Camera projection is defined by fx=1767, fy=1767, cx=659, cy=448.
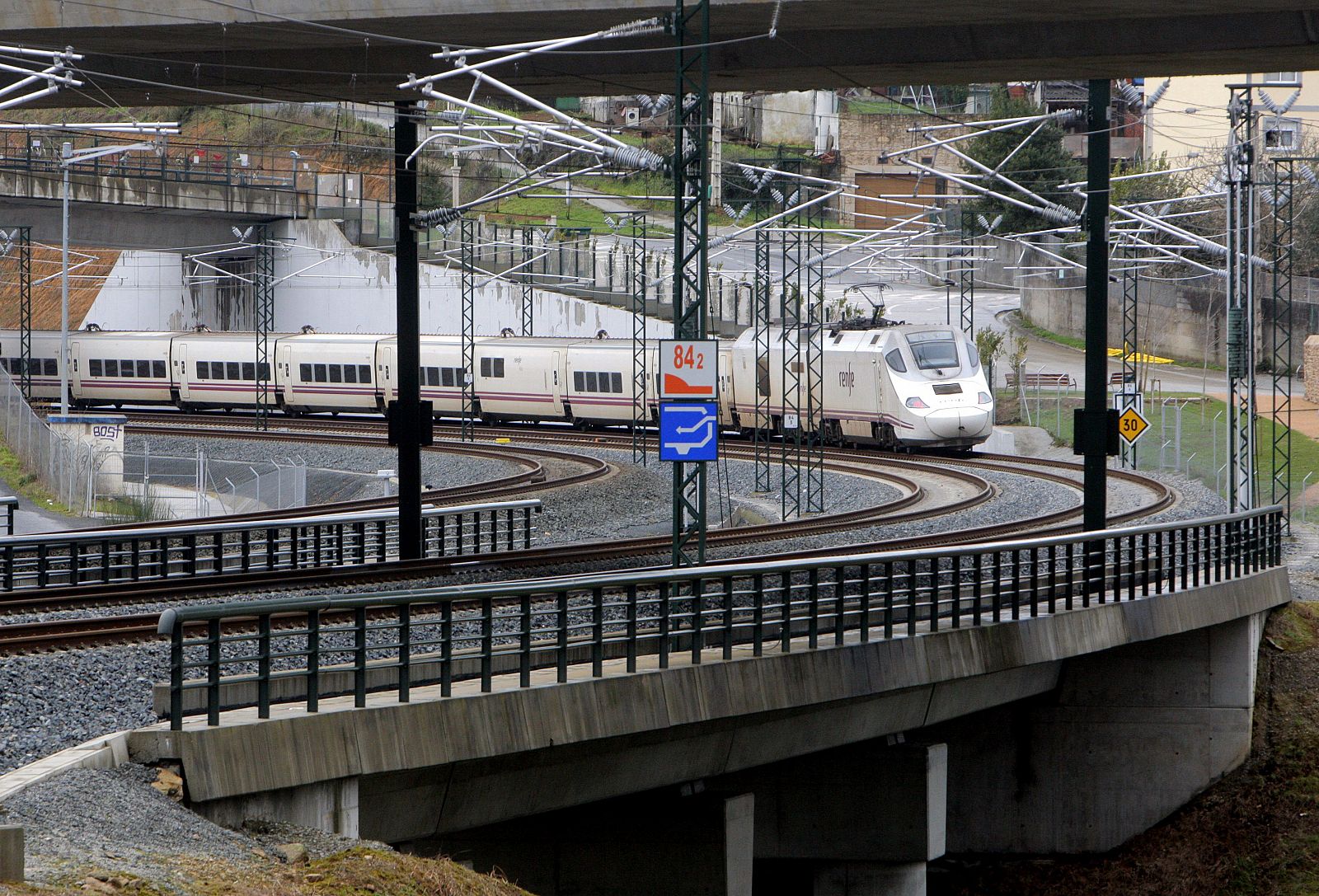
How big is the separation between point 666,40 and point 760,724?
10573mm

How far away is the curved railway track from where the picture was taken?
15.8 metres

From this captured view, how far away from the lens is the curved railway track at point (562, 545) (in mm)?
15781

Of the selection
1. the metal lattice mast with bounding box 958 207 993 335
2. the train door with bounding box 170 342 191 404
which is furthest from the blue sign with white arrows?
the train door with bounding box 170 342 191 404

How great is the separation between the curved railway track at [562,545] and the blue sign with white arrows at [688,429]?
4.93 meters

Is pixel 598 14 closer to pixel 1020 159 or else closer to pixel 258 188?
pixel 258 188

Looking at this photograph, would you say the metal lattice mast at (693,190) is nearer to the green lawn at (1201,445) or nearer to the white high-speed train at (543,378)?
the white high-speed train at (543,378)

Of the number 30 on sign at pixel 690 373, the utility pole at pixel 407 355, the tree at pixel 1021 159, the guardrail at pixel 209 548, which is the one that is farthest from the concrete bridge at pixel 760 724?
the tree at pixel 1021 159

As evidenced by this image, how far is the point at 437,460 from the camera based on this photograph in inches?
1766

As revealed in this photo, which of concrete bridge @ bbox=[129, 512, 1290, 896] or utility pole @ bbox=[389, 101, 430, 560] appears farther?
utility pole @ bbox=[389, 101, 430, 560]

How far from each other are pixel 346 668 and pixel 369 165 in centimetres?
9608

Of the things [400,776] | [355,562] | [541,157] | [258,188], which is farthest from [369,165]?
[400,776]

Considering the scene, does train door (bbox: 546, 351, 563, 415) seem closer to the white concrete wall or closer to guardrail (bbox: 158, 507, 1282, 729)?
the white concrete wall

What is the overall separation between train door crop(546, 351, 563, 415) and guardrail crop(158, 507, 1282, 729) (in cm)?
3321

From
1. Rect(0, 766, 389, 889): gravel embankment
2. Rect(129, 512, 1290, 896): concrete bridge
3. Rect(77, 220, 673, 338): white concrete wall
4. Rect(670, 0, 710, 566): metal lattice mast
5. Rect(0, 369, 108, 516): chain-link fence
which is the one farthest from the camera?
Rect(77, 220, 673, 338): white concrete wall
